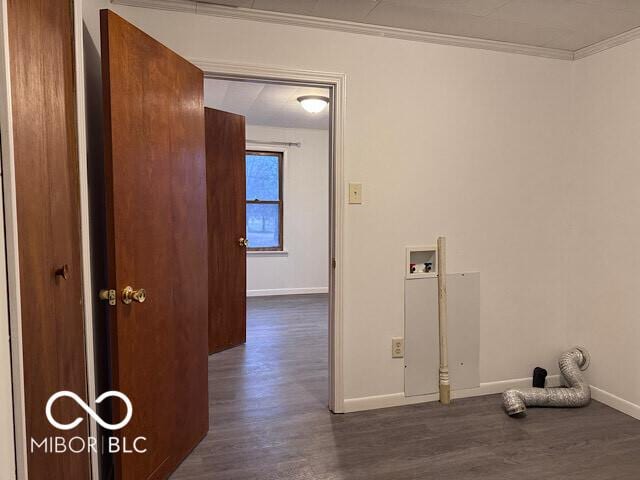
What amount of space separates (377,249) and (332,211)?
0.35m

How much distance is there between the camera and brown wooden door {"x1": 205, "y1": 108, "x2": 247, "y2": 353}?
3.96 m

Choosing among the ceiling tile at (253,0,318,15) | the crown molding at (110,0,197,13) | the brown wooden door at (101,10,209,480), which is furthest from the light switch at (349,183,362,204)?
the crown molding at (110,0,197,13)

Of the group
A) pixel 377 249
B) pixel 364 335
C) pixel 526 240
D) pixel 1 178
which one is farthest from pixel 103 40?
pixel 526 240

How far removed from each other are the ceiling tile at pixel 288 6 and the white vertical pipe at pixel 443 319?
4.82 ft

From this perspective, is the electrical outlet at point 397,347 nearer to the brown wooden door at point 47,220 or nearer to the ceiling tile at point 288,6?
the brown wooden door at point 47,220

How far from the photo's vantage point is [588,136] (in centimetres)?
299

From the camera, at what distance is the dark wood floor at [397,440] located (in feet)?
7.06

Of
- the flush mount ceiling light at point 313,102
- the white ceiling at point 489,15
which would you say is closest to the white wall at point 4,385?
the white ceiling at point 489,15

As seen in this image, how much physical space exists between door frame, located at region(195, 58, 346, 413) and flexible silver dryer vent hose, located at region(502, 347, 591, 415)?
3.21 ft

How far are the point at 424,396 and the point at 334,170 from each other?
1.47m

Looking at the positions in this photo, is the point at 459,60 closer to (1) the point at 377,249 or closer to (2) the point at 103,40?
(1) the point at 377,249

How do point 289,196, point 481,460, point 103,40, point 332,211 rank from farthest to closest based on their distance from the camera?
point 289,196, point 332,211, point 481,460, point 103,40

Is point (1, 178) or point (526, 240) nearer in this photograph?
point (1, 178)

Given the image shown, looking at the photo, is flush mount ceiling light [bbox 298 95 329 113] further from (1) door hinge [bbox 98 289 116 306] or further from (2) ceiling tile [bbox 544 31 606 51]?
(1) door hinge [bbox 98 289 116 306]
